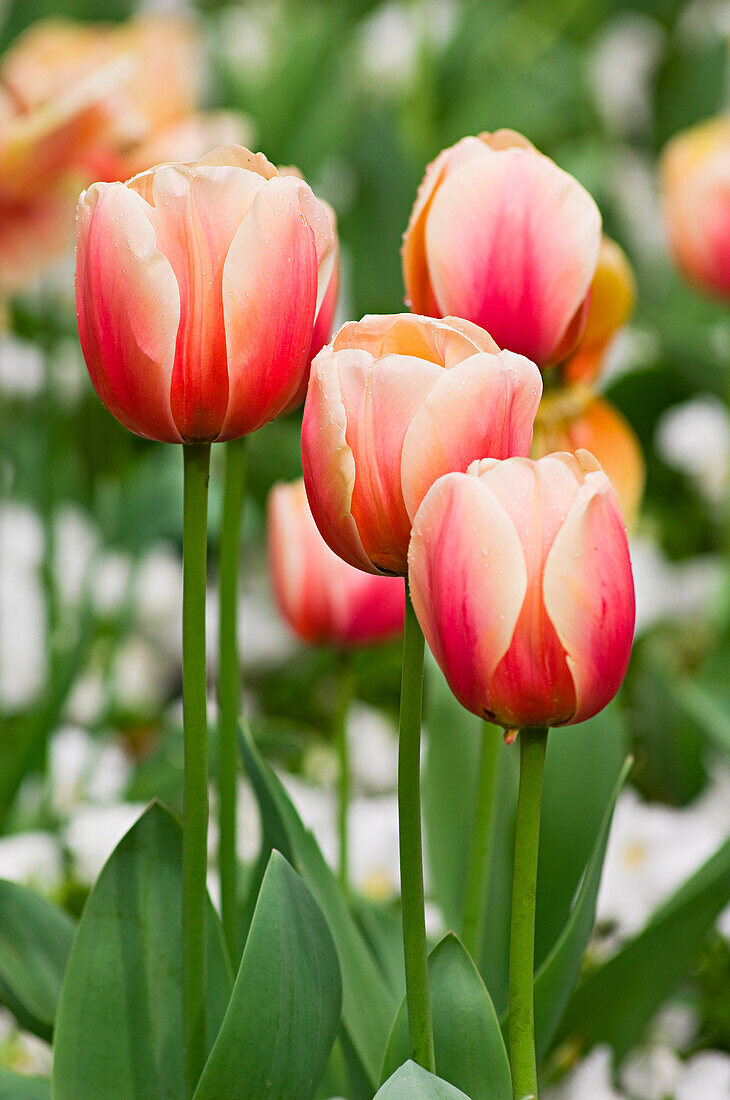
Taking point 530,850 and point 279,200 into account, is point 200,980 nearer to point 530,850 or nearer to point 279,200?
point 530,850

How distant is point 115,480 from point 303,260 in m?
1.07

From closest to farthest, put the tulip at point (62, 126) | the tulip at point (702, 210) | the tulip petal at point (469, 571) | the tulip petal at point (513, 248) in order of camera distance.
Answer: the tulip petal at point (469, 571) → the tulip petal at point (513, 248) → the tulip at point (62, 126) → the tulip at point (702, 210)

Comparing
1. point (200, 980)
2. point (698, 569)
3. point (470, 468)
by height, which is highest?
point (470, 468)

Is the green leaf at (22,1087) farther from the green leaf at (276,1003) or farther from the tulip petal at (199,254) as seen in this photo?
the tulip petal at (199,254)

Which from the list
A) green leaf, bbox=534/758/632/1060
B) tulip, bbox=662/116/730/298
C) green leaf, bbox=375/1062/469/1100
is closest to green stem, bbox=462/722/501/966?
green leaf, bbox=534/758/632/1060

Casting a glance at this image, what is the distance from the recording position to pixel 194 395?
0.36m

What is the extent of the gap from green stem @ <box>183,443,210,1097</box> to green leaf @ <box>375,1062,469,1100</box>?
0.27 ft

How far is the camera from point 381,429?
344mm

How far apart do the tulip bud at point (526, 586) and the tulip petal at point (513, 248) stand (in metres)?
0.12

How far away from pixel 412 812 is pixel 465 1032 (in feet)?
0.29

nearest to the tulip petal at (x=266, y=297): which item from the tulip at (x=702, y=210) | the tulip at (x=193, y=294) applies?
the tulip at (x=193, y=294)

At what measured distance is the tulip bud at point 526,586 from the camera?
323 mm

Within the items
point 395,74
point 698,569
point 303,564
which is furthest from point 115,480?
point 395,74

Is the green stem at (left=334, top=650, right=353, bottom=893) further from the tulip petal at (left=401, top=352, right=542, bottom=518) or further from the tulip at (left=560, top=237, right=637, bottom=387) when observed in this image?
the tulip petal at (left=401, top=352, right=542, bottom=518)
